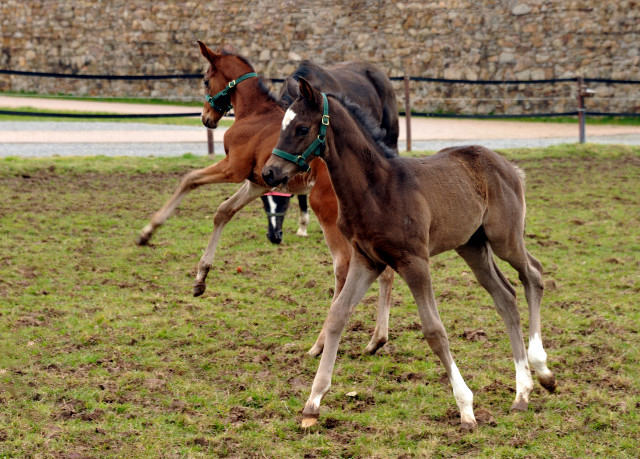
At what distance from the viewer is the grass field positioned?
442cm

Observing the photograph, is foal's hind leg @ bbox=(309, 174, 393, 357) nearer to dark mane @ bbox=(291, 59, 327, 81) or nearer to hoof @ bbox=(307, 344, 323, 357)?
Answer: hoof @ bbox=(307, 344, 323, 357)

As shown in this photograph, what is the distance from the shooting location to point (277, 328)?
6.59 meters

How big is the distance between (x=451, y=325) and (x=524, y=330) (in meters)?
0.59

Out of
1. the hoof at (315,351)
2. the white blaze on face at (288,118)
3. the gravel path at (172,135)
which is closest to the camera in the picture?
the white blaze on face at (288,118)

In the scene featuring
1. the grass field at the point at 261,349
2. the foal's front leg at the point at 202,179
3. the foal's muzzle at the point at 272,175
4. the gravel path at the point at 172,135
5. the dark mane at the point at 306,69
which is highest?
the dark mane at the point at 306,69

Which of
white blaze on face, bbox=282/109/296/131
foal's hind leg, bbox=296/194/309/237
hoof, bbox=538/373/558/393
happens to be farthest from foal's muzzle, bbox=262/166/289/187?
foal's hind leg, bbox=296/194/309/237

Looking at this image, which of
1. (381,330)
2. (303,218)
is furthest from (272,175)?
(303,218)

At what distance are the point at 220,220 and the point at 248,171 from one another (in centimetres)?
58

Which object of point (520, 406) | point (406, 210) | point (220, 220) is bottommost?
point (520, 406)

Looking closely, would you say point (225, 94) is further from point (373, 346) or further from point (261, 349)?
point (373, 346)

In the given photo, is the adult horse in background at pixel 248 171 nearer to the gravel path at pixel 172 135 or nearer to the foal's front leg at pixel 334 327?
the foal's front leg at pixel 334 327

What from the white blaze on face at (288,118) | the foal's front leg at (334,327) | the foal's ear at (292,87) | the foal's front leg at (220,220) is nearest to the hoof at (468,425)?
the foal's front leg at (334,327)

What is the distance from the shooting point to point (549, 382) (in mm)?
4984

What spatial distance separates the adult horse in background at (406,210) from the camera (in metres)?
4.51
